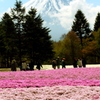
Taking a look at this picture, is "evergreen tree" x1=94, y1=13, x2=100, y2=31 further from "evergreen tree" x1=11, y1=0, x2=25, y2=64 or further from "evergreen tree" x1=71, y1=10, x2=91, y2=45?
"evergreen tree" x1=11, y1=0, x2=25, y2=64

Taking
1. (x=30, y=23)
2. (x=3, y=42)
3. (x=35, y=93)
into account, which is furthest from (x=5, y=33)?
(x=35, y=93)

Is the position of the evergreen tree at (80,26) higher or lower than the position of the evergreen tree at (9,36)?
higher

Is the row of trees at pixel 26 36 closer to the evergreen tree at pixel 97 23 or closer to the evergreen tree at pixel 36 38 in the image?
the evergreen tree at pixel 36 38

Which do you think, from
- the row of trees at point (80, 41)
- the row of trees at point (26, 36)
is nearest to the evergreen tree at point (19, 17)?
the row of trees at point (26, 36)

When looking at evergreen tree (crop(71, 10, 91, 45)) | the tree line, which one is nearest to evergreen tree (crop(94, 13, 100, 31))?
evergreen tree (crop(71, 10, 91, 45))

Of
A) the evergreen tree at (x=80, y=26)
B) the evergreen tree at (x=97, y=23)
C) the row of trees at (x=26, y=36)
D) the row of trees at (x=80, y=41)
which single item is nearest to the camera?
the row of trees at (x=26, y=36)

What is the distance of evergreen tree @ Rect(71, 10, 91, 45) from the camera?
278 feet

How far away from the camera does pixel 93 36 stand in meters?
83.1

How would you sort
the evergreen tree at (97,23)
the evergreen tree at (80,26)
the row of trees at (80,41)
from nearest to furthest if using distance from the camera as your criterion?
1. the row of trees at (80,41)
2. the evergreen tree at (97,23)
3. the evergreen tree at (80,26)

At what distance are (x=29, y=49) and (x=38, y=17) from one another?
958cm

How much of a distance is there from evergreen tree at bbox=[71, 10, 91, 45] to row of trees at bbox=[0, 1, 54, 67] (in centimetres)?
2604

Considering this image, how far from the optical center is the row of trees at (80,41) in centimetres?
7694

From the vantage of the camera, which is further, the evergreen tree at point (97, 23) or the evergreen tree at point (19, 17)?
the evergreen tree at point (97, 23)

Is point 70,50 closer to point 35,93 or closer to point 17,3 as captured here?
point 17,3
